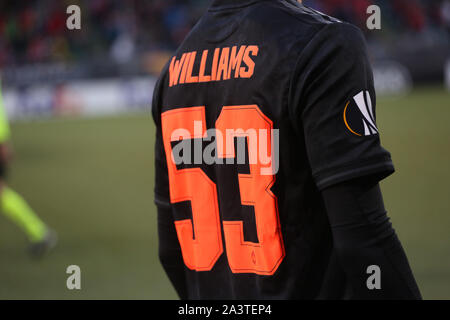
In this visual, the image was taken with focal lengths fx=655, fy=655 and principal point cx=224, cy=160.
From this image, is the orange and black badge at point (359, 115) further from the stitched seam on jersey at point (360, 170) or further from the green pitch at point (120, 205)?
the green pitch at point (120, 205)

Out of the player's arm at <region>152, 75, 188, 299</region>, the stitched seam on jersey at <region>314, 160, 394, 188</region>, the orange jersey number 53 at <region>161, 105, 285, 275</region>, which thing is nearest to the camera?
the stitched seam on jersey at <region>314, 160, 394, 188</region>

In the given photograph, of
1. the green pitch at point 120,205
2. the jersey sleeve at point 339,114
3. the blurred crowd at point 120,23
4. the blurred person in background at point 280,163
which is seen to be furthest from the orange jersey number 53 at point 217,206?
the blurred crowd at point 120,23

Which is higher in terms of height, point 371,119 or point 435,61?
point 435,61

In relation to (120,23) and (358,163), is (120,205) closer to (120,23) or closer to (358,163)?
(358,163)

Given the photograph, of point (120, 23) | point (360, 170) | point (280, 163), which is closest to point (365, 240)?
point (360, 170)

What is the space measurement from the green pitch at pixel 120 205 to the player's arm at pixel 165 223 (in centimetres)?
326

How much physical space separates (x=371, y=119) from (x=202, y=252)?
0.61m

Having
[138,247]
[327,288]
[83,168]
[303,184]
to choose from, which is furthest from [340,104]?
[83,168]

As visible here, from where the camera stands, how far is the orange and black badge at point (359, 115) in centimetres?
147

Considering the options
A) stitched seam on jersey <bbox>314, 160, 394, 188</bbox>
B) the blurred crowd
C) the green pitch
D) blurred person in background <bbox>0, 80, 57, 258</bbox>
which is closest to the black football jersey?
stitched seam on jersey <bbox>314, 160, 394, 188</bbox>

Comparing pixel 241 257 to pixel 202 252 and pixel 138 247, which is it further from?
pixel 138 247

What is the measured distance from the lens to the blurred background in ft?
20.0

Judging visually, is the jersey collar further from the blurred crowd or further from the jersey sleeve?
the blurred crowd

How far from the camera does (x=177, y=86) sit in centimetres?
182
